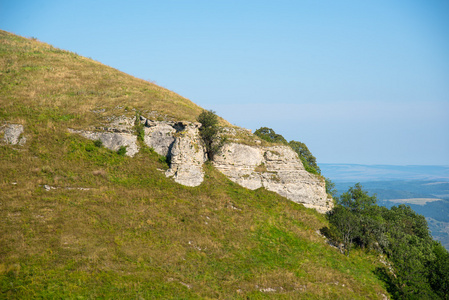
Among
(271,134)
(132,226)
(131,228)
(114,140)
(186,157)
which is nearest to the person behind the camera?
(131,228)

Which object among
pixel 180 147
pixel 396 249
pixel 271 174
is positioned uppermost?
pixel 180 147

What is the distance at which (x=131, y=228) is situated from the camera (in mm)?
27141

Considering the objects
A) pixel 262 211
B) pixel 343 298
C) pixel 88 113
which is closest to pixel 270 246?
pixel 262 211

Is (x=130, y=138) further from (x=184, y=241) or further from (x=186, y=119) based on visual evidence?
(x=184, y=241)

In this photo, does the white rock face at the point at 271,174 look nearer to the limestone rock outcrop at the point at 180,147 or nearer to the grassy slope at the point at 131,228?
the grassy slope at the point at 131,228

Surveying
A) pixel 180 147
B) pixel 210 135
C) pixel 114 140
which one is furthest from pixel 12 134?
pixel 210 135

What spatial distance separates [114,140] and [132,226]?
1573 centimetres

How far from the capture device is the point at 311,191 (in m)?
43.4

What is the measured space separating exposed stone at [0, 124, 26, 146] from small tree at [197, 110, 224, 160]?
22.6 metres

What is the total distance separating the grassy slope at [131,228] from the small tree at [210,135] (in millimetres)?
2614

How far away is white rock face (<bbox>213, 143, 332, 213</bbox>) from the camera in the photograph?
→ 41.8 meters

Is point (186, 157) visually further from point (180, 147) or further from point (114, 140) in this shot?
point (114, 140)

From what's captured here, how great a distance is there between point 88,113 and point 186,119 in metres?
14.6

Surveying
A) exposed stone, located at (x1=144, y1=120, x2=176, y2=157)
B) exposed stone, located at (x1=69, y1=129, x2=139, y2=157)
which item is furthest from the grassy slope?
exposed stone, located at (x1=144, y1=120, x2=176, y2=157)
